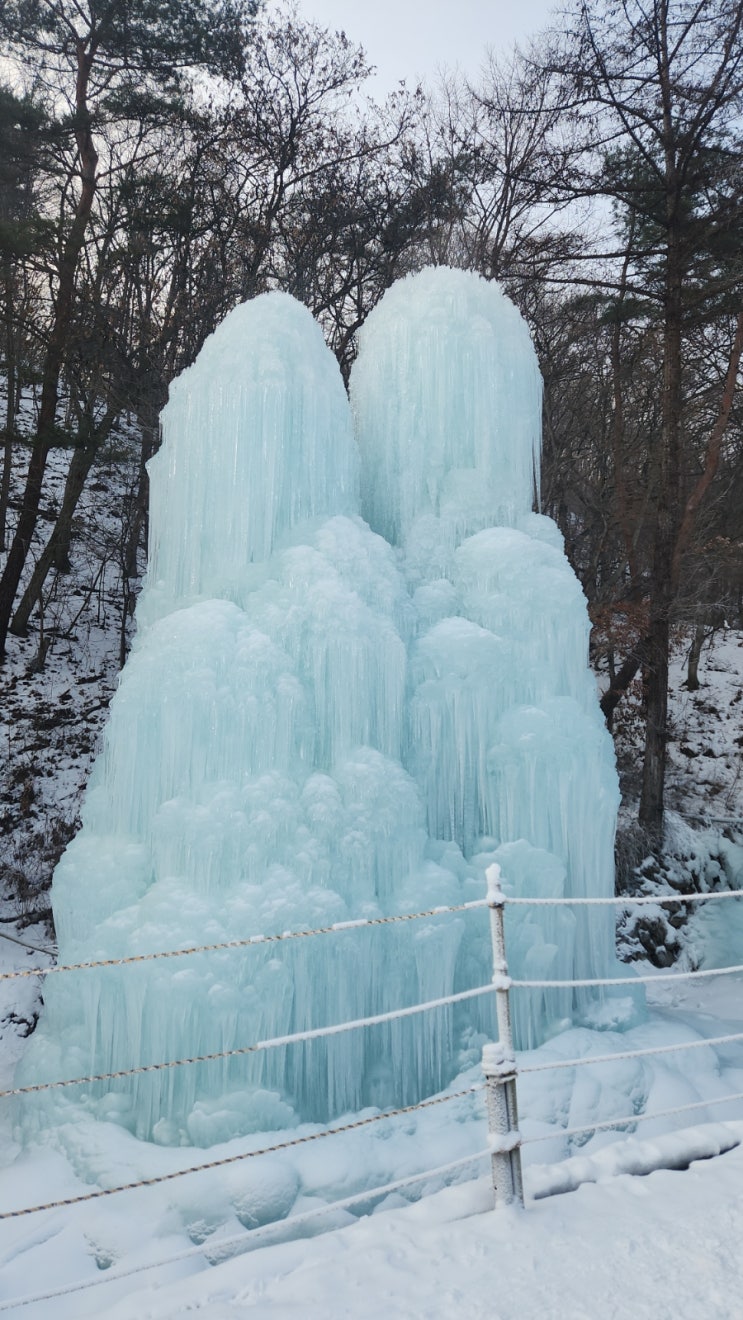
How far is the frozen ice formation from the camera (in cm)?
436

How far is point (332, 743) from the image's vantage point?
16.6 ft

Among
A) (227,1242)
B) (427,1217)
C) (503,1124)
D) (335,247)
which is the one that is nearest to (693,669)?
(335,247)

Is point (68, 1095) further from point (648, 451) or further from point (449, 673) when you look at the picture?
point (648, 451)

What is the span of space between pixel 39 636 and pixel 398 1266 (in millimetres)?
12837

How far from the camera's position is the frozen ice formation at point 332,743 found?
4.36m

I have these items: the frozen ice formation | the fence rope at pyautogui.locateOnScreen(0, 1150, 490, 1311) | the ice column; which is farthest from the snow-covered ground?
the ice column

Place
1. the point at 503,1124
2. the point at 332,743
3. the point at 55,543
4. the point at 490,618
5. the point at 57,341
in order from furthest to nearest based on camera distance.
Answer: the point at 55,543, the point at 57,341, the point at 490,618, the point at 332,743, the point at 503,1124

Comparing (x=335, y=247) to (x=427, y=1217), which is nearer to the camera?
(x=427, y=1217)

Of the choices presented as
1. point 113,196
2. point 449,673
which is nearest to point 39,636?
point 113,196

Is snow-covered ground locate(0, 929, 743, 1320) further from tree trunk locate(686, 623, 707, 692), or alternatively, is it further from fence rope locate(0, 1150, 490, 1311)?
tree trunk locate(686, 623, 707, 692)

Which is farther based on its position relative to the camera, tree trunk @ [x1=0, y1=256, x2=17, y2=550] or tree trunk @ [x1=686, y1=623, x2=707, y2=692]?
tree trunk @ [x1=686, y1=623, x2=707, y2=692]

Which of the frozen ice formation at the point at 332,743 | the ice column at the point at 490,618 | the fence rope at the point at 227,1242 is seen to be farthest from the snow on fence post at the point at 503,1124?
the ice column at the point at 490,618

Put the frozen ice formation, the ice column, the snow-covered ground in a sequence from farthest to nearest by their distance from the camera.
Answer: the ice column < the frozen ice formation < the snow-covered ground

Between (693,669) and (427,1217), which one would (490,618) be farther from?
(693,669)
